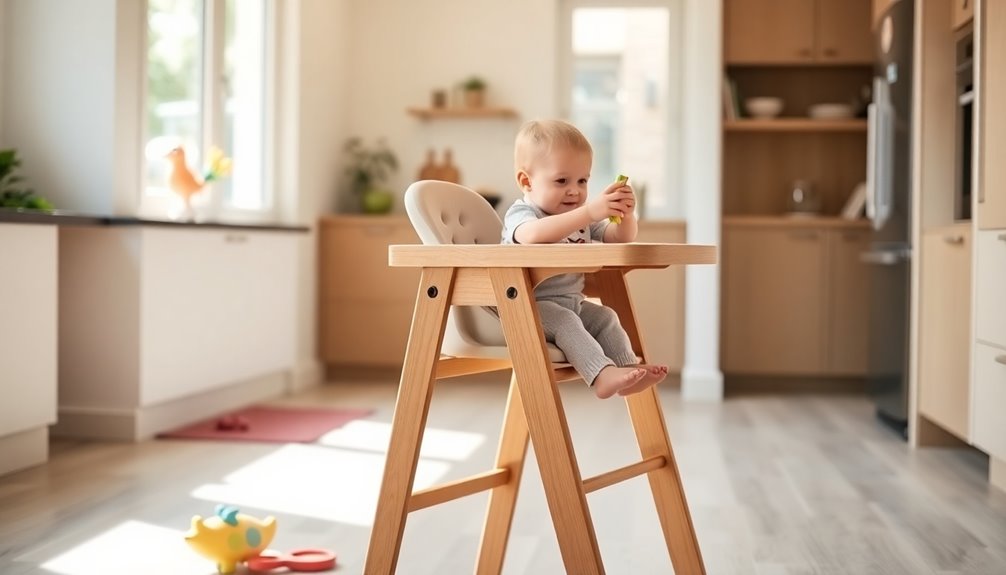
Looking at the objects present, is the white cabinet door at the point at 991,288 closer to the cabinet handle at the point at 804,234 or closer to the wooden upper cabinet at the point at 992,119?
the wooden upper cabinet at the point at 992,119

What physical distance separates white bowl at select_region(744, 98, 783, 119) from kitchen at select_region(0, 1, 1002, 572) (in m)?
0.30

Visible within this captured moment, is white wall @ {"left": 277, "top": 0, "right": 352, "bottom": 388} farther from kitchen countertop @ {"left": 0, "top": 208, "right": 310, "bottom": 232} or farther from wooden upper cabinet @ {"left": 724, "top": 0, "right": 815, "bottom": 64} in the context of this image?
wooden upper cabinet @ {"left": 724, "top": 0, "right": 815, "bottom": 64}

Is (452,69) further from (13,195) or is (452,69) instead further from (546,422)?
(546,422)

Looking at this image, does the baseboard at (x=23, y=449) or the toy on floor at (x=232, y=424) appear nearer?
the baseboard at (x=23, y=449)

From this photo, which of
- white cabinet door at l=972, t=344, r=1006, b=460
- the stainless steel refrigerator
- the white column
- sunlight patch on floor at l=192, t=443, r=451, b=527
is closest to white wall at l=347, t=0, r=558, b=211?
the white column

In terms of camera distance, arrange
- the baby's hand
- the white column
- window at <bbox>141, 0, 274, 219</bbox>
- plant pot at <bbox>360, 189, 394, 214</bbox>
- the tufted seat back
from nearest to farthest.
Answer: the baby's hand
the tufted seat back
window at <bbox>141, 0, 274, 219</bbox>
the white column
plant pot at <bbox>360, 189, 394, 214</bbox>

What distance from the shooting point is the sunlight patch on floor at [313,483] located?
2891 mm

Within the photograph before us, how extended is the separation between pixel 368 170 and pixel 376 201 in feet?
0.91

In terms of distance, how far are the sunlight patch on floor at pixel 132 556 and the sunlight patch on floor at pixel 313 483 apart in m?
0.31

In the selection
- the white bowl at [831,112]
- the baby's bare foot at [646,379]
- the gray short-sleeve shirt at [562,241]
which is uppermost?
the white bowl at [831,112]

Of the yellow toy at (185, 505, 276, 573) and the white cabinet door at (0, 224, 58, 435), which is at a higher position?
the white cabinet door at (0, 224, 58, 435)

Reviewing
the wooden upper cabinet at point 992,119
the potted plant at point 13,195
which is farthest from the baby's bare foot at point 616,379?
the potted plant at point 13,195

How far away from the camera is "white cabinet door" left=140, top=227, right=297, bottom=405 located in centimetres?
385

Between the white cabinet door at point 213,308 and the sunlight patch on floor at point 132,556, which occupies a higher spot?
the white cabinet door at point 213,308
